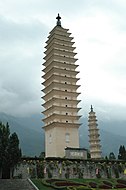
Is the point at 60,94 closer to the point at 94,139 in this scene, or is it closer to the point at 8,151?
the point at 8,151

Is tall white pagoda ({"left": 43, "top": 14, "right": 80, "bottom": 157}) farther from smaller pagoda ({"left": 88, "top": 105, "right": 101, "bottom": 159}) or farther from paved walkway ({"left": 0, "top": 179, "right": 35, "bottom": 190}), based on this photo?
smaller pagoda ({"left": 88, "top": 105, "right": 101, "bottom": 159})

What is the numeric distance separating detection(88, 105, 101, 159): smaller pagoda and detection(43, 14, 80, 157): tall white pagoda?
53.9 feet

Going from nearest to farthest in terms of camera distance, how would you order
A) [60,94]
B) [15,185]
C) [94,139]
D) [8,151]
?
[15,185] < [8,151] < [60,94] < [94,139]

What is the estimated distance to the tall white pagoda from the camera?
47.4 m

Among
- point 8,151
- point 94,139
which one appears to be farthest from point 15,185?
point 94,139

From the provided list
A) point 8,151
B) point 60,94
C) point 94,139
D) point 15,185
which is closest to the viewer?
point 15,185

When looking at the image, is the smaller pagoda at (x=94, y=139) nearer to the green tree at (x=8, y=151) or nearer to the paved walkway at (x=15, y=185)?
the green tree at (x=8, y=151)

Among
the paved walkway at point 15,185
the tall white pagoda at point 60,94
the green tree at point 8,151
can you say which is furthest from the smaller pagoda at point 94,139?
the paved walkway at point 15,185

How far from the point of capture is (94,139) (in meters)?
64.6

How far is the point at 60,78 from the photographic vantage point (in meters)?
50.6

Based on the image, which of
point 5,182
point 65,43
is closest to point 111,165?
point 5,182

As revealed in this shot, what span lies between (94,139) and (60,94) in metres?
19.2

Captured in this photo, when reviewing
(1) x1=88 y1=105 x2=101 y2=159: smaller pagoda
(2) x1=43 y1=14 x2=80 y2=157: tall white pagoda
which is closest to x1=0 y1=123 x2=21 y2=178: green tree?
(2) x1=43 y1=14 x2=80 y2=157: tall white pagoda

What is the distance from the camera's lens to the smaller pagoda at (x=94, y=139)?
208 ft
